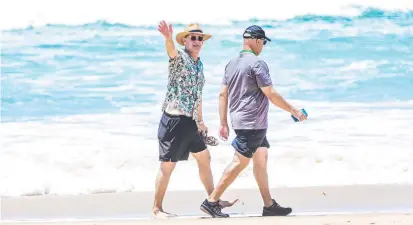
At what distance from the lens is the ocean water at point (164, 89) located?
934 centimetres

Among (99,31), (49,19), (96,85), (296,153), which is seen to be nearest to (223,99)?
(296,153)

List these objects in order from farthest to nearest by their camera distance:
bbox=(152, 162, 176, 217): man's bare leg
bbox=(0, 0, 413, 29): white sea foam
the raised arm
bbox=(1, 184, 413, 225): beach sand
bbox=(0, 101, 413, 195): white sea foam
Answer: bbox=(0, 0, 413, 29): white sea foam < bbox=(0, 101, 413, 195): white sea foam < bbox=(1, 184, 413, 225): beach sand < bbox=(152, 162, 176, 217): man's bare leg < the raised arm

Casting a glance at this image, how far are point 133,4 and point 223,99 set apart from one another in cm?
1886

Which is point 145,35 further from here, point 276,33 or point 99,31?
point 276,33

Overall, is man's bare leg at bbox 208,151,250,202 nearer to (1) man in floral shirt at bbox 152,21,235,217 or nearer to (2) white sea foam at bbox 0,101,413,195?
(1) man in floral shirt at bbox 152,21,235,217

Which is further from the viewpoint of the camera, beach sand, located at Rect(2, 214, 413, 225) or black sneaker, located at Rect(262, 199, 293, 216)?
black sneaker, located at Rect(262, 199, 293, 216)

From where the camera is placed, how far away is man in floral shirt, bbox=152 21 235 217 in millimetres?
6352

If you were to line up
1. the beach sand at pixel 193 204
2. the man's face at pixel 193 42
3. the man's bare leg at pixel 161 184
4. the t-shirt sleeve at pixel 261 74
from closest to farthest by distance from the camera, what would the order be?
the t-shirt sleeve at pixel 261 74 → the man's face at pixel 193 42 → the man's bare leg at pixel 161 184 → the beach sand at pixel 193 204

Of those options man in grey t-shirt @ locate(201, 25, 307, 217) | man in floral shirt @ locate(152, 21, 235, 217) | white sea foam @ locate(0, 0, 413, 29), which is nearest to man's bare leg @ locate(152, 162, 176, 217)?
man in floral shirt @ locate(152, 21, 235, 217)

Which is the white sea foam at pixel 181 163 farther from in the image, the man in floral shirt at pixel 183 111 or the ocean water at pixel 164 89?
the man in floral shirt at pixel 183 111

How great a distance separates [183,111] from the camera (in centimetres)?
637

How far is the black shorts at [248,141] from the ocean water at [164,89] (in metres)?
2.07

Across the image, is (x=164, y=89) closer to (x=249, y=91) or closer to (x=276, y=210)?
(x=276, y=210)

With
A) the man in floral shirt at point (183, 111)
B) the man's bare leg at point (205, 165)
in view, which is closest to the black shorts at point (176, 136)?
the man in floral shirt at point (183, 111)
